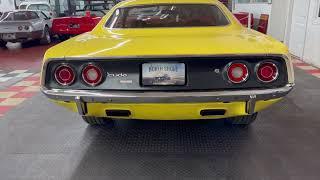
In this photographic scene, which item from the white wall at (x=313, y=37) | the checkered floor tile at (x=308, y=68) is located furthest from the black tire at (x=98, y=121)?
the white wall at (x=313, y=37)

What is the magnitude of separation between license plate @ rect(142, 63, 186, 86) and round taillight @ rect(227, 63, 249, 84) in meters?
0.28

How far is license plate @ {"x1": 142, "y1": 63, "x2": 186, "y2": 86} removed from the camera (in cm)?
191

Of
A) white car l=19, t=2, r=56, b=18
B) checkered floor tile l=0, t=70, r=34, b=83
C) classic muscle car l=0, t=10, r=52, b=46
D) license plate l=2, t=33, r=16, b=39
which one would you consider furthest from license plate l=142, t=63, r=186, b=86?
white car l=19, t=2, r=56, b=18

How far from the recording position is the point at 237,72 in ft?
6.34

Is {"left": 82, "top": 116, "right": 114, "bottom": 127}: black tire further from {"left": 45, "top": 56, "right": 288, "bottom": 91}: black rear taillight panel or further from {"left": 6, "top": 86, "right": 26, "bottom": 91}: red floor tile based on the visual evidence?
{"left": 6, "top": 86, "right": 26, "bottom": 91}: red floor tile

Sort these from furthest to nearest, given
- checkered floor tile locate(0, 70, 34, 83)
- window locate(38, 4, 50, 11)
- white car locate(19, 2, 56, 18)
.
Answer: window locate(38, 4, 50, 11), white car locate(19, 2, 56, 18), checkered floor tile locate(0, 70, 34, 83)

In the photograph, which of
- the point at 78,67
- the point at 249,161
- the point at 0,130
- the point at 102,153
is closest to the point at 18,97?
the point at 0,130

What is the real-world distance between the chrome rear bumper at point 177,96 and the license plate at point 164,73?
78 millimetres

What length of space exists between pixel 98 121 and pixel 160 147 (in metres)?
0.62

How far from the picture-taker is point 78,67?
198cm

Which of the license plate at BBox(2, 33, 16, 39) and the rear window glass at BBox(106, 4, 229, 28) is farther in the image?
the license plate at BBox(2, 33, 16, 39)

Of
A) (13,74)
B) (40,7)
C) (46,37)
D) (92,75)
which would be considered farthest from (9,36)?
(92,75)

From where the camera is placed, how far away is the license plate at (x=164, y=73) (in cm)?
191

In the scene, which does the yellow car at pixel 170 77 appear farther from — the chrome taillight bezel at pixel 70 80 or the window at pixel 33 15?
the window at pixel 33 15
